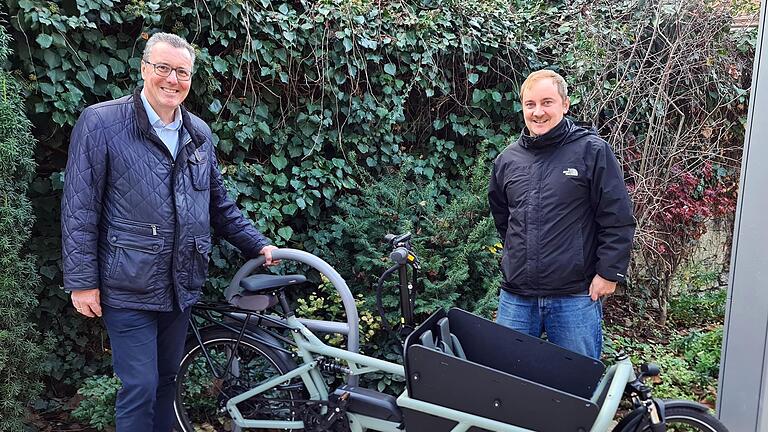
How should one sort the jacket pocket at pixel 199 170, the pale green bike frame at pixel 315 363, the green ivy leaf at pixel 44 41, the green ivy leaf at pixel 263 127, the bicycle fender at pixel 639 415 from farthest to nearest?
the green ivy leaf at pixel 263 127
the green ivy leaf at pixel 44 41
the pale green bike frame at pixel 315 363
the jacket pocket at pixel 199 170
the bicycle fender at pixel 639 415

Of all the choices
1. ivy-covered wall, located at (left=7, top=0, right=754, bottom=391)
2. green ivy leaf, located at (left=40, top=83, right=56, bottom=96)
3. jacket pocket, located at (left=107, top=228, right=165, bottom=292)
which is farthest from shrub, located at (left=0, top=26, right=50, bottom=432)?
jacket pocket, located at (left=107, top=228, right=165, bottom=292)

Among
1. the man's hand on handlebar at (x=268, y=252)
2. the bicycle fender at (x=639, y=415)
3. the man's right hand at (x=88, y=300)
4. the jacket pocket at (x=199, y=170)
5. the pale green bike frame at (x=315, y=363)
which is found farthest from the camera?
the man's hand on handlebar at (x=268, y=252)

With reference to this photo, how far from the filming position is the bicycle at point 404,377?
6.48 ft

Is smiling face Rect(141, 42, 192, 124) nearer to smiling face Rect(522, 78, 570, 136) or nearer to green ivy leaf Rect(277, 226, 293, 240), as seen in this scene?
green ivy leaf Rect(277, 226, 293, 240)

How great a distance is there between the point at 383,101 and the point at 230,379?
1.97 m

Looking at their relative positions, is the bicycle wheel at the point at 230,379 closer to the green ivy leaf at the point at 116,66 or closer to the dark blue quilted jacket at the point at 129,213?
the dark blue quilted jacket at the point at 129,213

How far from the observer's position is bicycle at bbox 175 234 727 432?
1974 mm

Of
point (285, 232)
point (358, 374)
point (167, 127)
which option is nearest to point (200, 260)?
point (167, 127)

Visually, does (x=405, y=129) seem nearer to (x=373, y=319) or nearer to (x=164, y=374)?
(x=373, y=319)

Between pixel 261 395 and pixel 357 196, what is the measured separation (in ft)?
4.66

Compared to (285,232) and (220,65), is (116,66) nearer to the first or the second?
(220,65)

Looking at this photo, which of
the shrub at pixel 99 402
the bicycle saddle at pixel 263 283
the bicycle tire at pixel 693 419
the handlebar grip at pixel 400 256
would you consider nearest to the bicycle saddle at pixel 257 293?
the bicycle saddle at pixel 263 283

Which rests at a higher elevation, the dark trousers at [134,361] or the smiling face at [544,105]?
the smiling face at [544,105]

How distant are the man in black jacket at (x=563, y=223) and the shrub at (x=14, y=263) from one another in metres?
2.07
